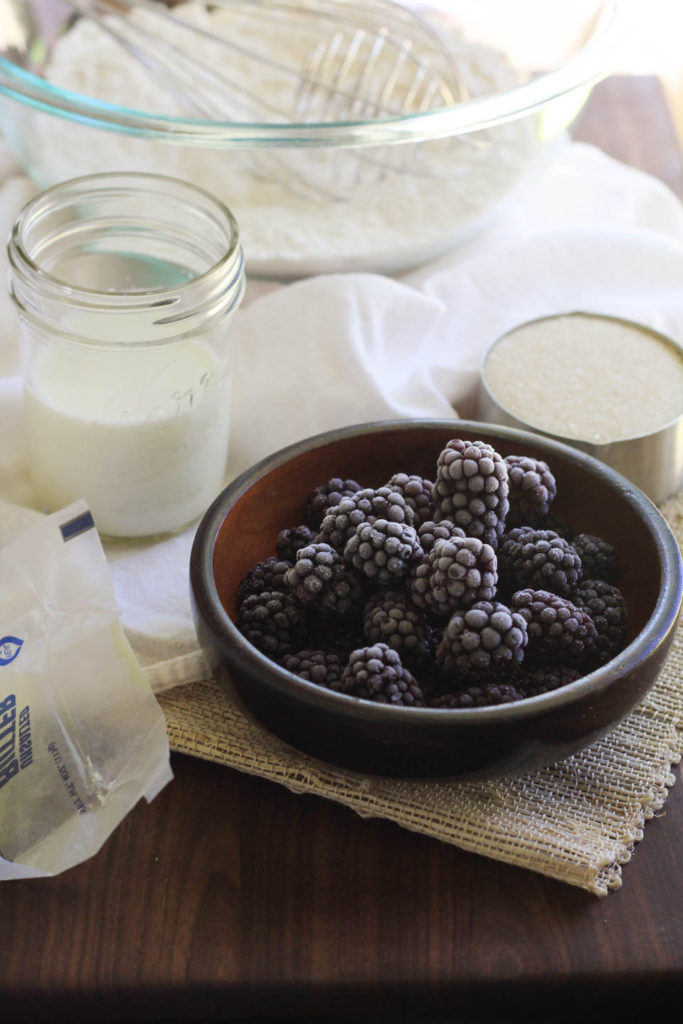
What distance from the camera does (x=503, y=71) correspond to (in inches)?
44.1

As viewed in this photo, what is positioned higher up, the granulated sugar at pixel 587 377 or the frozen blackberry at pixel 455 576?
the frozen blackberry at pixel 455 576

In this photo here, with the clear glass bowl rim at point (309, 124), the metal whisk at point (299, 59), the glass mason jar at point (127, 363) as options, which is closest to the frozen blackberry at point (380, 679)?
the glass mason jar at point (127, 363)

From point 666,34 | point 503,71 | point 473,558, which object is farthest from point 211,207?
point 666,34

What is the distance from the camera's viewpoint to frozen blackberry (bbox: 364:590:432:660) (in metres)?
0.59

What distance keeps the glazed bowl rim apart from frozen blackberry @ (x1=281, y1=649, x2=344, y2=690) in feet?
0.05

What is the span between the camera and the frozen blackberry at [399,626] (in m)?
0.59

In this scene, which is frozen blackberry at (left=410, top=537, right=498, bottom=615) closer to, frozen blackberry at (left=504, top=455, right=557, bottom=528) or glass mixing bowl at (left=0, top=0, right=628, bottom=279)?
frozen blackberry at (left=504, top=455, right=557, bottom=528)

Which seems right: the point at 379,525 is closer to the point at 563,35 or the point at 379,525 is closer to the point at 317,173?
the point at 317,173

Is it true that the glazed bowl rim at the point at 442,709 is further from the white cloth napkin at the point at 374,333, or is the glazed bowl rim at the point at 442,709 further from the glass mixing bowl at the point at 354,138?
the glass mixing bowl at the point at 354,138

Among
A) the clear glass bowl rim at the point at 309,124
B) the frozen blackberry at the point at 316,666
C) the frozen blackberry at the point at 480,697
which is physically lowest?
the frozen blackberry at the point at 316,666

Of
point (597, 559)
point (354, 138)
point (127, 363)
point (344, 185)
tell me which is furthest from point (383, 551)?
point (344, 185)

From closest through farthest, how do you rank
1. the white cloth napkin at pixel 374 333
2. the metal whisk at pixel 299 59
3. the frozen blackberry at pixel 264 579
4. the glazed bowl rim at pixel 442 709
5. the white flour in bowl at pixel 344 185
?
the glazed bowl rim at pixel 442 709 < the frozen blackberry at pixel 264 579 < the white cloth napkin at pixel 374 333 < the white flour in bowl at pixel 344 185 < the metal whisk at pixel 299 59

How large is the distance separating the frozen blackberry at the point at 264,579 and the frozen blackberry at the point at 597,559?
172mm

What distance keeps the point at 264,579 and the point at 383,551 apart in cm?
8
